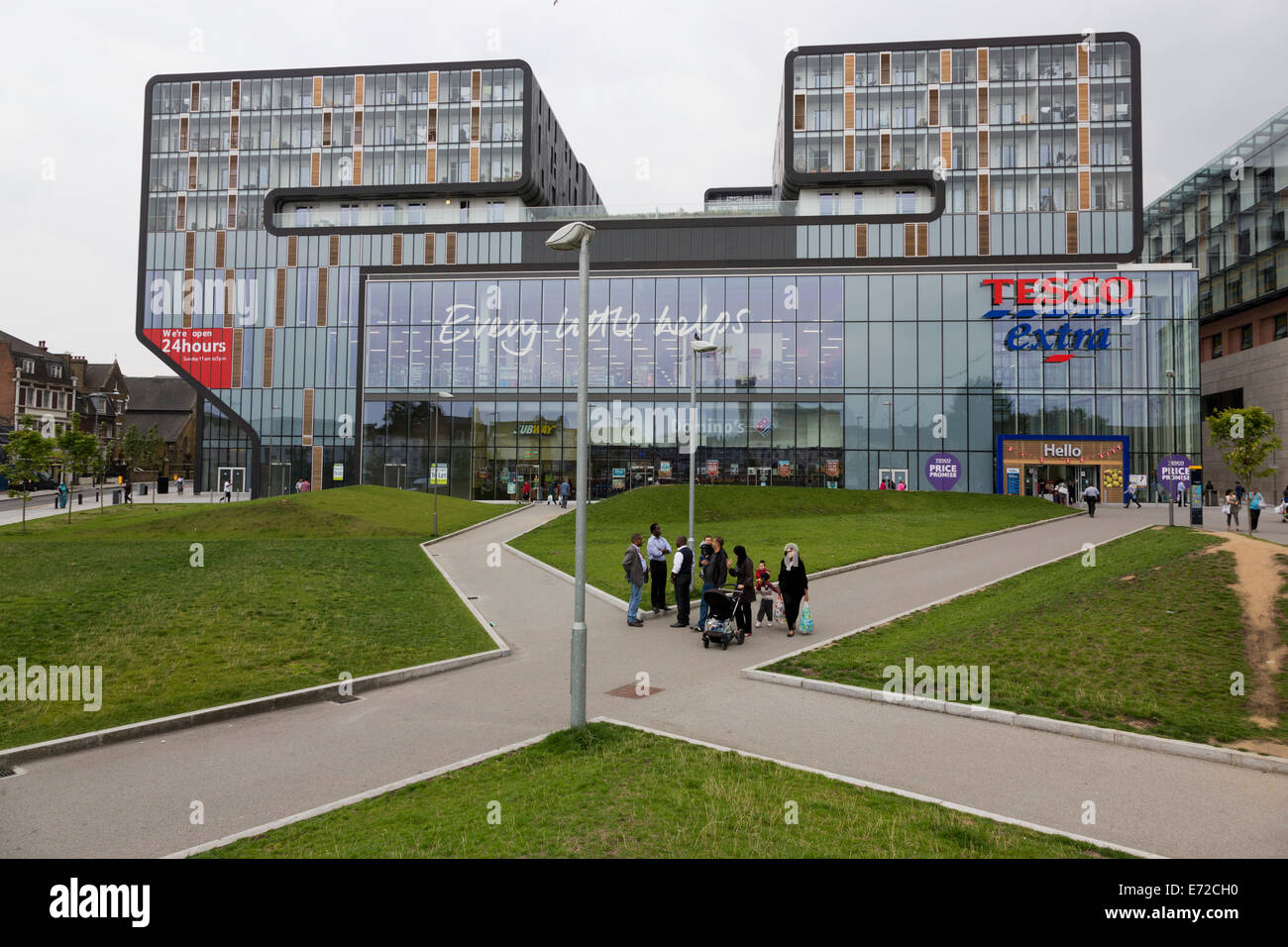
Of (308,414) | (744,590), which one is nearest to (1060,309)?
(744,590)

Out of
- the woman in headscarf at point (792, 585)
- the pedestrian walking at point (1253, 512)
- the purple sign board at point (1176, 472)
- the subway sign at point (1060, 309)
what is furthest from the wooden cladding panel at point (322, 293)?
the purple sign board at point (1176, 472)

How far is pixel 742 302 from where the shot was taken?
54.1 meters

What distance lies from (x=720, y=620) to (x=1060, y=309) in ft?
162

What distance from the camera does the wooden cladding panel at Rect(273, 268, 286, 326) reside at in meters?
61.0

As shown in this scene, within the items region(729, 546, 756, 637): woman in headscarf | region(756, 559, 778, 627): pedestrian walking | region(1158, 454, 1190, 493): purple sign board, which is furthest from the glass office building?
region(729, 546, 756, 637): woman in headscarf

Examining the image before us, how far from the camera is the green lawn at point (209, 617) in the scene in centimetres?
1045

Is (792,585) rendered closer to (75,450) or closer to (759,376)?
(759,376)

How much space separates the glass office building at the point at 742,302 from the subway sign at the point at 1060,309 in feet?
0.64

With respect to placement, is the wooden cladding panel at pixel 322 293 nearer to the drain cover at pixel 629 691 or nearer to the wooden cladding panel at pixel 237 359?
the wooden cladding panel at pixel 237 359

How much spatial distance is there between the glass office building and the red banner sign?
0.19m

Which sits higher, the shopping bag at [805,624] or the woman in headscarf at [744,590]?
the woman in headscarf at [744,590]
